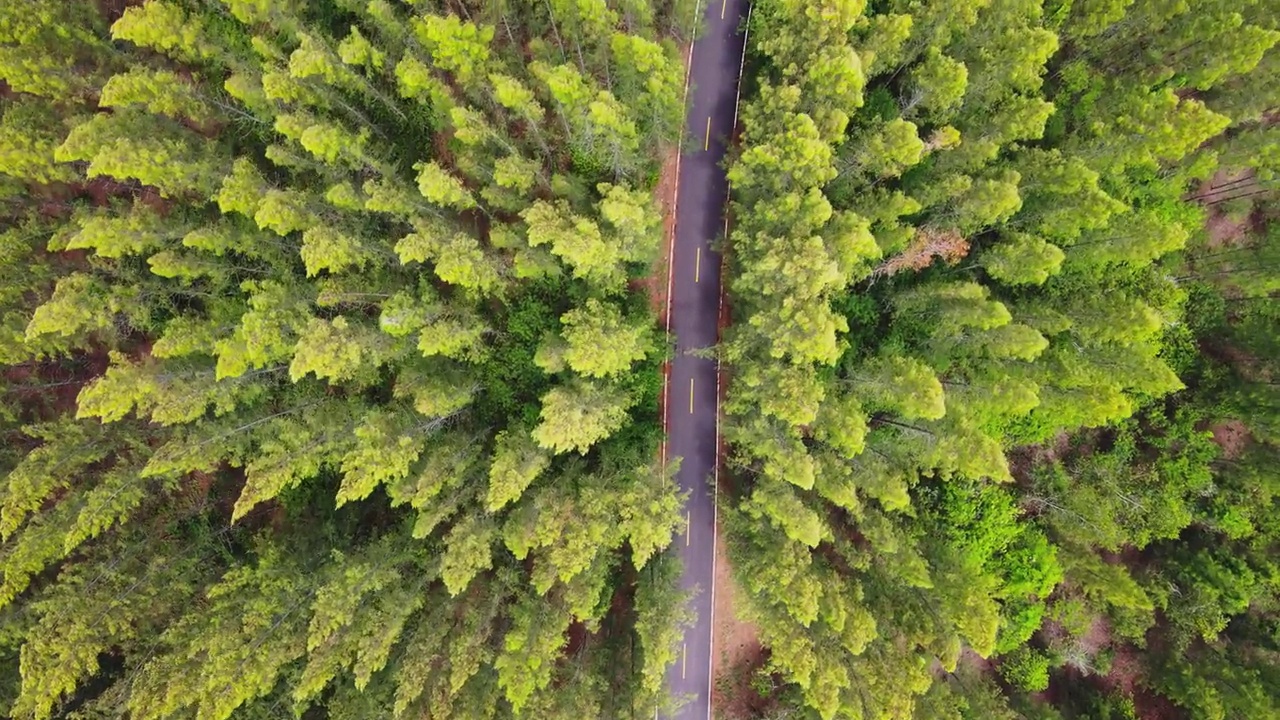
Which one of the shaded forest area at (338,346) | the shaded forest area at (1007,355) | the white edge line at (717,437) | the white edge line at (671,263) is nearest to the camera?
the shaded forest area at (338,346)

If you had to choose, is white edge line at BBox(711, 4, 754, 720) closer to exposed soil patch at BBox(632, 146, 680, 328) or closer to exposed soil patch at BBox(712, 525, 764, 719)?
exposed soil patch at BBox(712, 525, 764, 719)

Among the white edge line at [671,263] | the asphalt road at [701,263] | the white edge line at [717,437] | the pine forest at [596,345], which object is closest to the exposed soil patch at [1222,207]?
the pine forest at [596,345]

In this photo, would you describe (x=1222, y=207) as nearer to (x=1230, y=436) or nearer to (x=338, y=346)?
(x=1230, y=436)

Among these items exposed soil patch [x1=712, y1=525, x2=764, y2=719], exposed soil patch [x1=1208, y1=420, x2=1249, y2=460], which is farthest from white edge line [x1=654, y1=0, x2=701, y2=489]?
exposed soil patch [x1=1208, y1=420, x2=1249, y2=460]

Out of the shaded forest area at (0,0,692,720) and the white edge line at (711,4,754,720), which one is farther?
the white edge line at (711,4,754,720)

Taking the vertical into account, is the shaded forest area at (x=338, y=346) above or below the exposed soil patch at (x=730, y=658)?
above

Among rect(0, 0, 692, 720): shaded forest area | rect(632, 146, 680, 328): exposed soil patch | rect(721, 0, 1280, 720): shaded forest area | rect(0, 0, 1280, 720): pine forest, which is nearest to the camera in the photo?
rect(0, 0, 692, 720): shaded forest area

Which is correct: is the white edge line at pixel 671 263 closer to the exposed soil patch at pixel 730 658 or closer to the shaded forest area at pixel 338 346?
the shaded forest area at pixel 338 346
